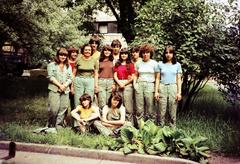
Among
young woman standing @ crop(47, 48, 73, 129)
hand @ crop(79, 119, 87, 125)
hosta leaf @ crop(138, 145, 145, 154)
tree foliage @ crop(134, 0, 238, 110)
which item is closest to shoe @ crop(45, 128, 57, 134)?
young woman standing @ crop(47, 48, 73, 129)

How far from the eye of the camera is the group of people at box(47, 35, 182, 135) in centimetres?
849

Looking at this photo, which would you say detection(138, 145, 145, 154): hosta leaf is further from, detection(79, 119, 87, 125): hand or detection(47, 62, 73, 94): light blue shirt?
A: detection(47, 62, 73, 94): light blue shirt

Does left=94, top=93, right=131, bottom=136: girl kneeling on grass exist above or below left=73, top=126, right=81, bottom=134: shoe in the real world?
above

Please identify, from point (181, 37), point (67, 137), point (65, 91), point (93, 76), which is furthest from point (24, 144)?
point (181, 37)

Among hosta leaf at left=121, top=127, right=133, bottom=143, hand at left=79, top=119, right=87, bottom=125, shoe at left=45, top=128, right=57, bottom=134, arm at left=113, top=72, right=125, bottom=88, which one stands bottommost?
shoe at left=45, top=128, right=57, bottom=134

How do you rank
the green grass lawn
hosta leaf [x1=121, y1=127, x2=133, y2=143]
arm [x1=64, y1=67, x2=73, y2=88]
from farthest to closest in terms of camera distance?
arm [x1=64, y1=67, x2=73, y2=88] → the green grass lawn → hosta leaf [x1=121, y1=127, x2=133, y2=143]

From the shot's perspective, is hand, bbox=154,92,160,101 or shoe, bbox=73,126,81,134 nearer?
shoe, bbox=73,126,81,134

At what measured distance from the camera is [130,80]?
8.79m

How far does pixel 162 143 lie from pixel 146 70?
1960 millimetres

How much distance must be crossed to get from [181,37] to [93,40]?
101 inches

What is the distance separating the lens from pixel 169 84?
852 centimetres

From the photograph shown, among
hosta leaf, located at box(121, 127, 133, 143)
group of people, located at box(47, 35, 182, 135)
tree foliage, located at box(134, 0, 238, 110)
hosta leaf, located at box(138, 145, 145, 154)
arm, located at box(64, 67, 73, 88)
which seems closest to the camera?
hosta leaf, located at box(138, 145, 145, 154)

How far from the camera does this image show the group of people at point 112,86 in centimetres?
849

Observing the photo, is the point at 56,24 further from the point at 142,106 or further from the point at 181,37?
the point at 142,106
